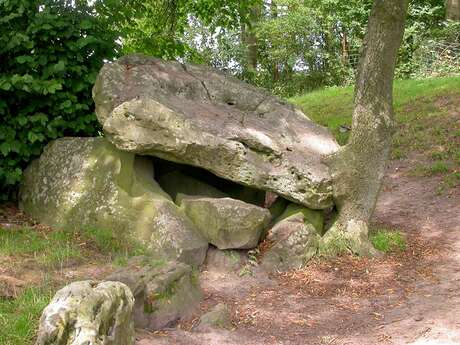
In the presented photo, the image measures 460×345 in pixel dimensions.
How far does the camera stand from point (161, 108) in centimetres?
677

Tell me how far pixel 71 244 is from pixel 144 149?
1431mm

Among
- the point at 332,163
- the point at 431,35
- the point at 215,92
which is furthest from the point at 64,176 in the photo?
the point at 431,35

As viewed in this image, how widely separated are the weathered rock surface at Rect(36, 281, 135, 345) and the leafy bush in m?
3.79

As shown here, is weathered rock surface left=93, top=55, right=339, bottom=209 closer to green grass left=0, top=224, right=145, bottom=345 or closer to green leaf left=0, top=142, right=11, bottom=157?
green grass left=0, top=224, right=145, bottom=345

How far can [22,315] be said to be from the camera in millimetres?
4422

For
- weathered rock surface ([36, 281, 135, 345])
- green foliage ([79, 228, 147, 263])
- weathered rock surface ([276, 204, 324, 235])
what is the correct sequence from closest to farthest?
weathered rock surface ([36, 281, 135, 345]), green foliage ([79, 228, 147, 263]), weathered rock surface ([276, 204, 324, 235])

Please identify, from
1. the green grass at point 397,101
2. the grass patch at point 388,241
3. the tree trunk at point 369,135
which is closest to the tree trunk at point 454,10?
the green grass at point 397,101

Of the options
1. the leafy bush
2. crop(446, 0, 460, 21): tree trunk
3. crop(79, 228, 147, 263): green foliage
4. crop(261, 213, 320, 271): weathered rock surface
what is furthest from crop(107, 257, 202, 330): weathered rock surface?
crop(446, 0, 460, 21): tree trunk

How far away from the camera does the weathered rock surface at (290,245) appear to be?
270 inches

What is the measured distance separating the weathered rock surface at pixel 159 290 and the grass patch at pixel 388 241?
278 cm

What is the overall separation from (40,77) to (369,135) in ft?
15.3

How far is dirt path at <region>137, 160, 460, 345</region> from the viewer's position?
512cm

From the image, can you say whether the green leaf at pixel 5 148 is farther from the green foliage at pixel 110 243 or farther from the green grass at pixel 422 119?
the green grass at pixel 422 119

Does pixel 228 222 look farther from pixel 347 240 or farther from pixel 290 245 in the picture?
pixel 347 240
